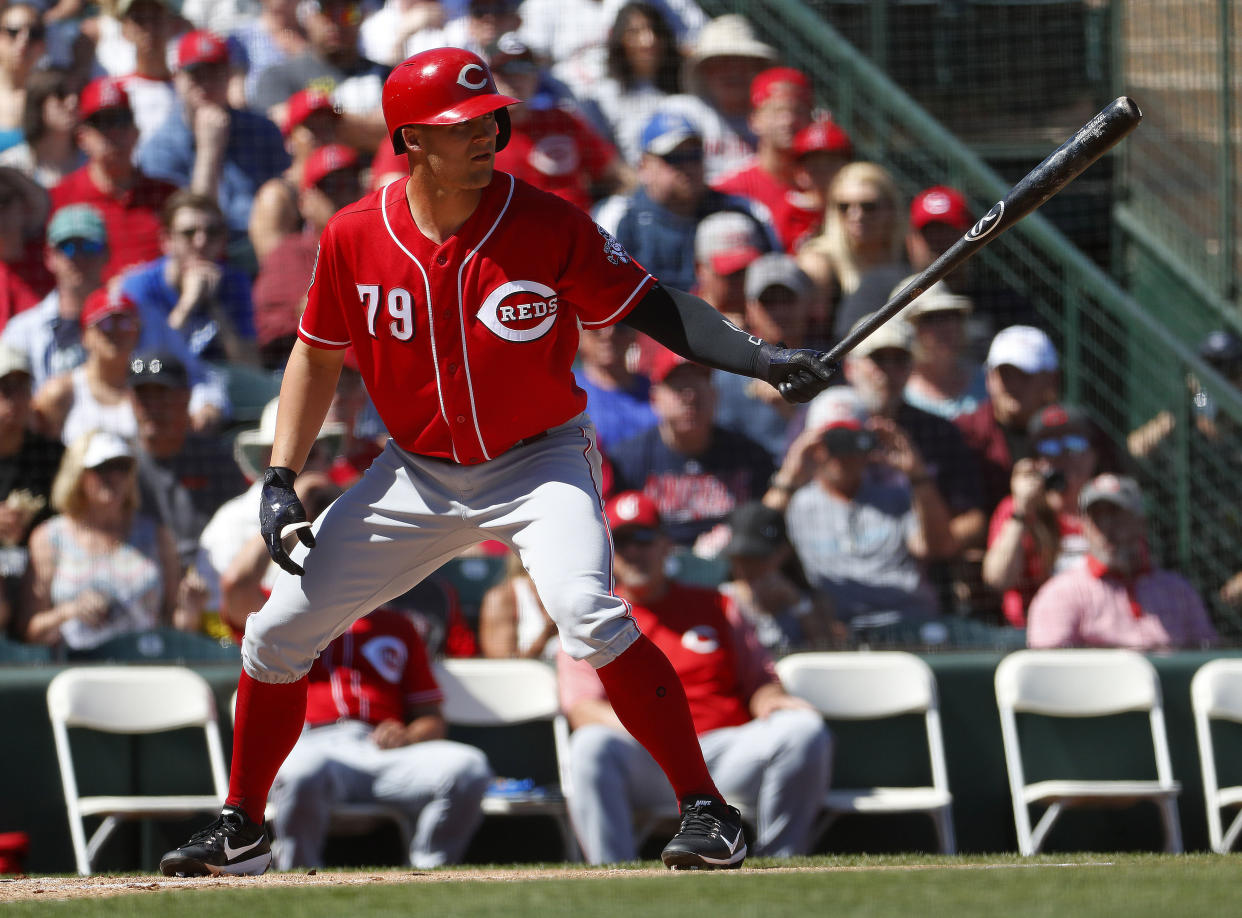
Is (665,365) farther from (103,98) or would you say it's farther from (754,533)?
(103,98)

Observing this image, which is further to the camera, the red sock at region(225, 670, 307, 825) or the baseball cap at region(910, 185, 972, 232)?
the baseball cap at region(910, 185, 972, 232)

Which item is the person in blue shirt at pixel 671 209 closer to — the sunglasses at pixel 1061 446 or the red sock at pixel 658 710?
the sunglasses at pixel 1061 446

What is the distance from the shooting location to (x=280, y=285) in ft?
24.8

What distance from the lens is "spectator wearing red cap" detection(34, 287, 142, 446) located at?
6.93m

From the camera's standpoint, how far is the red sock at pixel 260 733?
12.5 feet

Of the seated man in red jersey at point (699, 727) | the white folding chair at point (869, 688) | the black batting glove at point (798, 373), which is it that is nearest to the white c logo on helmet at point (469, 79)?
the black batting glove at point (798, 373)

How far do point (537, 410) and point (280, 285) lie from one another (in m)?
4.07

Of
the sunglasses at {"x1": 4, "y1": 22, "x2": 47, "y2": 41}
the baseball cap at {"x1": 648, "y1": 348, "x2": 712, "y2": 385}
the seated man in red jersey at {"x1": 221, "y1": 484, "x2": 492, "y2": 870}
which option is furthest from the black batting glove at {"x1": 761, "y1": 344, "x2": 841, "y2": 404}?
the sunglasses at {"x1": 4, "y1": 22, "x2": 47, "y2": 41}

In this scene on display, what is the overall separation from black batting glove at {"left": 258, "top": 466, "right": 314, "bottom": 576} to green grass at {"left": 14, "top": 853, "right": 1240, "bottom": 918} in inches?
26.9

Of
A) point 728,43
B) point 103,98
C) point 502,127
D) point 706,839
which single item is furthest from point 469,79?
point 728,43

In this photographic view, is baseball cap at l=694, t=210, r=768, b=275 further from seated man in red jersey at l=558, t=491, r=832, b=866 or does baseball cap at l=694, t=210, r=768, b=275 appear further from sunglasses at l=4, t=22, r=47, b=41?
sunglasses at l=4, t=22, r=47, b=41

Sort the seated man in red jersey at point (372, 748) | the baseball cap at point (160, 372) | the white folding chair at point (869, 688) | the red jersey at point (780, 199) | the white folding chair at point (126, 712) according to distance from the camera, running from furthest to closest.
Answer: the red jersey at point (780, 199), the baseball cap at point (160, 372), the white folding chair at point (869, 688), the white folding chair at point (126, 712), the seated man in red jersey at point (372, 748)

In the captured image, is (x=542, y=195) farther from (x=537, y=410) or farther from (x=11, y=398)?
(x=11, y=398)

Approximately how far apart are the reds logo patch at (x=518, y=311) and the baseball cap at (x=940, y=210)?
4.51 m
